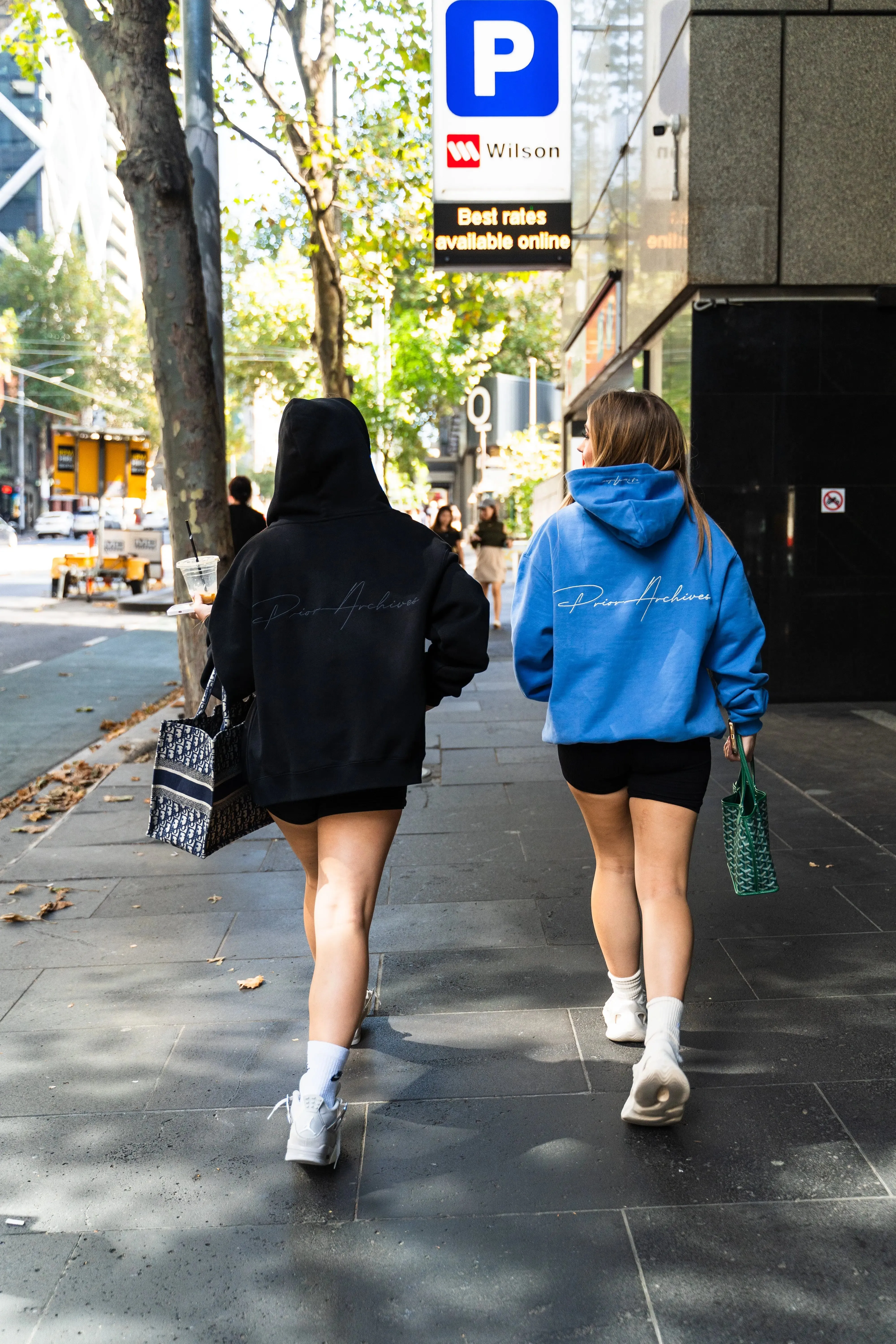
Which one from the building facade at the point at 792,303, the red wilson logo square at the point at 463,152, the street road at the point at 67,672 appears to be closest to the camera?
the building facade at the point at 792,303

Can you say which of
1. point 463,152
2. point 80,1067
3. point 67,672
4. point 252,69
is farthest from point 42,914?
point 252,69

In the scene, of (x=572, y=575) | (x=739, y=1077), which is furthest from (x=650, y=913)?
(x=572, y=575)

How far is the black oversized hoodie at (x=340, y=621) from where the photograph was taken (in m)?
2.94

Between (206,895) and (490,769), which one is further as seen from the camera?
(490,769)

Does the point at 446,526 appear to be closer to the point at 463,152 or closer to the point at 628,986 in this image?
the point at 463,152

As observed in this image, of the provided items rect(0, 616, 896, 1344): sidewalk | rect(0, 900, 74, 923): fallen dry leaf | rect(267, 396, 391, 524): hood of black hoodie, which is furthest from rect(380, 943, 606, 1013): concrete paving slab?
rect(267, 396, 391, 524): hood of black hoodie

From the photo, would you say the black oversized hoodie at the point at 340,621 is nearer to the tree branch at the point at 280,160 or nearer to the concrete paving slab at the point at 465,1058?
the concrete paving slab at the point at 465,1058

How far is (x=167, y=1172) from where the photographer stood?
2979 mm

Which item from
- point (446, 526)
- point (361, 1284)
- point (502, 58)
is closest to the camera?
point (361, 1284)

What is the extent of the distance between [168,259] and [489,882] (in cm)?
428

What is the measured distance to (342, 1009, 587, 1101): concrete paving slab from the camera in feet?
11.0

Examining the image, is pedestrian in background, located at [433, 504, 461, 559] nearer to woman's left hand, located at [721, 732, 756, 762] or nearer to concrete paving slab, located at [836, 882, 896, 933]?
concrete paving slab, located at [836, 882, 896, 933]

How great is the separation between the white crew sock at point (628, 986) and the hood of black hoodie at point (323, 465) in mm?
1460

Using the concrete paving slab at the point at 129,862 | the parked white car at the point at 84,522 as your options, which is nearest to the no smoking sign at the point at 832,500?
the concrete paving slab at the point at 129,862
